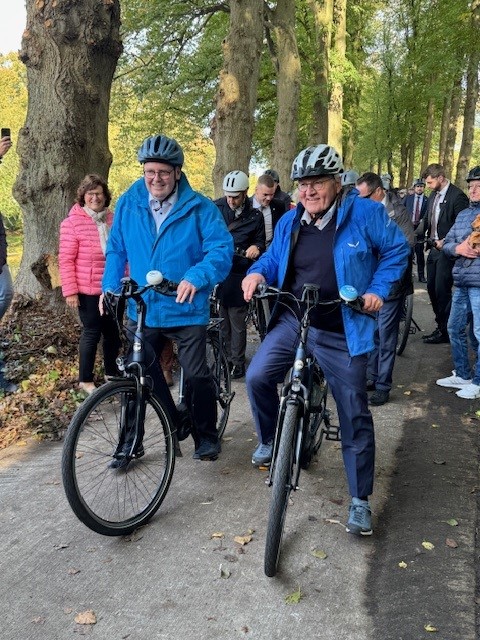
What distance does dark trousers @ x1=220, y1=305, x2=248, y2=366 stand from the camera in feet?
23.1

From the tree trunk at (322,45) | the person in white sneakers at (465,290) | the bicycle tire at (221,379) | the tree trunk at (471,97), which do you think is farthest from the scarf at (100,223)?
the tree trunk at (322,45)

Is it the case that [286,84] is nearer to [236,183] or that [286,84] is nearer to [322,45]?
[322,45]

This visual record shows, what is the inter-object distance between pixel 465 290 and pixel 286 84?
956 cm

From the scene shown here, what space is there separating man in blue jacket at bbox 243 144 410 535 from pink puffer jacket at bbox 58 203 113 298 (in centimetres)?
243

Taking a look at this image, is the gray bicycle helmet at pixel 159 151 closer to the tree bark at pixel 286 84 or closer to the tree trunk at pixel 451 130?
the tree bark at pixel 286 84

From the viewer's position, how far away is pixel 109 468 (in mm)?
3803

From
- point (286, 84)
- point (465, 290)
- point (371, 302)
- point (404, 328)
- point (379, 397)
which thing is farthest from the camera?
point (286, 84)

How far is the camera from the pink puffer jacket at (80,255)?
5.72m

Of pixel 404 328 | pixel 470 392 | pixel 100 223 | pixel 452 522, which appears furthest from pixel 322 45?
pixel 452 522

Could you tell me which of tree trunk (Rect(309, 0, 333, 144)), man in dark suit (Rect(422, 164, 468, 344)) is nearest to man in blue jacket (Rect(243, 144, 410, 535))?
man in dark suit (Rect(422, 164, 468, 344))

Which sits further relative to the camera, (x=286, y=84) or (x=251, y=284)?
(x=286, y=84)

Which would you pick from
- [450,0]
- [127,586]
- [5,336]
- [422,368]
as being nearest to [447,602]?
[127,586]

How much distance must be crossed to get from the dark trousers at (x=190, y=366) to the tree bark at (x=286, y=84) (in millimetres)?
10243

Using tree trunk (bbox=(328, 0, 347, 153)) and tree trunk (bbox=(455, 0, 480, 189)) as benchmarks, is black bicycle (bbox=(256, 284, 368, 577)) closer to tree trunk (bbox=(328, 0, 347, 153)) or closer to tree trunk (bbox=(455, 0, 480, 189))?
tree trunk (bbox=(328, 0, 347, 153))
